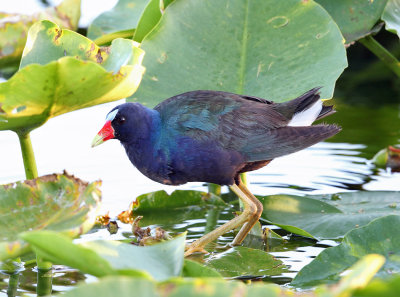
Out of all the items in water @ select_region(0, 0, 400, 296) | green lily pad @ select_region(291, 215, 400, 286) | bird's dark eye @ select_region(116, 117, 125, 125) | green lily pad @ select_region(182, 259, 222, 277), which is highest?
bird's dark eye @ select_region(116, 117, 125, 125)

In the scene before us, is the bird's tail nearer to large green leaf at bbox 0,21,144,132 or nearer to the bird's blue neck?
the bird's blue neck

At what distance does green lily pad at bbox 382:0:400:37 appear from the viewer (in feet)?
9.94

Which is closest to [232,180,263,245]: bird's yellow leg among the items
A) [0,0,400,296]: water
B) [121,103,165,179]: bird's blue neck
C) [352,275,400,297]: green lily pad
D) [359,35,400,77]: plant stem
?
[0,0,400,296]: water

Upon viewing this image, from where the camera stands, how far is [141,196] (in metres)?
3.09

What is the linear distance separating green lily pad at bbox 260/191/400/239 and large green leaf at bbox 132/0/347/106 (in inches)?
17.1

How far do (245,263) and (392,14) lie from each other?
4.52 feet

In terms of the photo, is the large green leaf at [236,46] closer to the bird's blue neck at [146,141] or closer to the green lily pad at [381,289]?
the bird's blue neck at [146,141]

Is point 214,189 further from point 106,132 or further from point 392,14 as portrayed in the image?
point 392,14

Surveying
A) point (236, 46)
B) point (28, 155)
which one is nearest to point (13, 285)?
point (28, 155)

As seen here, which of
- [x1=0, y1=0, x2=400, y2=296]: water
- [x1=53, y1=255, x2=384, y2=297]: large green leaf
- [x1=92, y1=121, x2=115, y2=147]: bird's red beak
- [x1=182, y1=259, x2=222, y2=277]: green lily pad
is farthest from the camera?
[x1=0, y1=0, x2=400, y2=296]: water

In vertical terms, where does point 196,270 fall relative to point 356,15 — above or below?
below

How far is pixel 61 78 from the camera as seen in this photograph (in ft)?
6.61

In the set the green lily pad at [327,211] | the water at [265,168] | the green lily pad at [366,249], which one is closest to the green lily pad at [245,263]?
the water at [265,168]

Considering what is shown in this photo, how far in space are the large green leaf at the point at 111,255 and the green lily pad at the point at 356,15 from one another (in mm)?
1886
